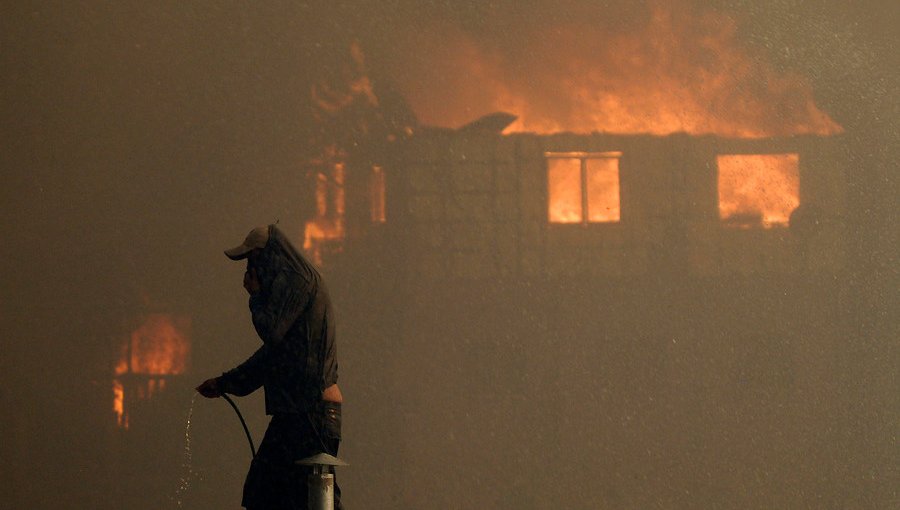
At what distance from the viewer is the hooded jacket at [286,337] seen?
321 centimetres

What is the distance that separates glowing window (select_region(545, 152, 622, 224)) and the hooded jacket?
1822 mm

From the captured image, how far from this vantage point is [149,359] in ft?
15.2

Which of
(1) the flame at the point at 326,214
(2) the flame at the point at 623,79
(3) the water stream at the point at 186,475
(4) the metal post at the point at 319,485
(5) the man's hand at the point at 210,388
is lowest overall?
(3) the water stream at the point at 186,475

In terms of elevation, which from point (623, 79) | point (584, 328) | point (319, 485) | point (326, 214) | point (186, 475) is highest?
point (623, 79)

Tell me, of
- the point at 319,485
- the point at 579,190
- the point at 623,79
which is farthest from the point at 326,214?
the point at 319,485

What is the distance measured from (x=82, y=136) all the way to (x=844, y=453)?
4.06 metres

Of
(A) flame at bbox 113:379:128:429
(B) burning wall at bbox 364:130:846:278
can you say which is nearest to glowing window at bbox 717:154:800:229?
(B) burning wall at bbox 364:130:846:278

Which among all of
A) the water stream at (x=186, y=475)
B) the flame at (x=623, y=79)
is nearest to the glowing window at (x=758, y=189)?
the flame at (x=623, y=79)

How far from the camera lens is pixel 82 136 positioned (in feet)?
15.4

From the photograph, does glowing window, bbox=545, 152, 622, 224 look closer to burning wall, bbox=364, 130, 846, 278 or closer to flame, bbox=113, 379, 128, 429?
burning wall, bbox=364, 130, 846, 278

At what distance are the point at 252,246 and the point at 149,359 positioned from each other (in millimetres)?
1701

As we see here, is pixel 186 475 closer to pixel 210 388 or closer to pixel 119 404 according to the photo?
pixel 119 404

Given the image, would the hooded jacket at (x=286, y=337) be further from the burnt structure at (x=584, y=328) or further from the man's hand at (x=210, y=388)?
the burnt structure at (x=584, y=328)

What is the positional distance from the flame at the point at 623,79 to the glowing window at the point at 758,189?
15cm
